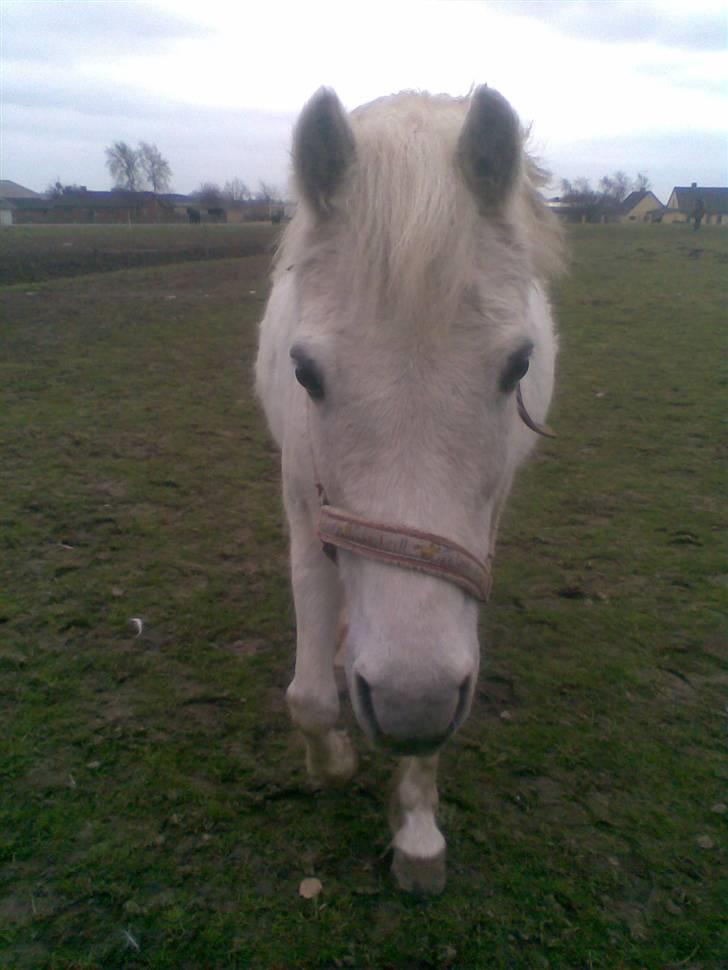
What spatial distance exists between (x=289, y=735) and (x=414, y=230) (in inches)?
84.9

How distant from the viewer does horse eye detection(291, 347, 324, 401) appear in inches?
62.5

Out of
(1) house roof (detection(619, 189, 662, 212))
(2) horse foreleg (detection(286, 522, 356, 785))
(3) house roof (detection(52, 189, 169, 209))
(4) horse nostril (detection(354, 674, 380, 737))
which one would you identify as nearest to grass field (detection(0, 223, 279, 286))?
(2) horse foreleg (detection(286, 522, 356, 785))

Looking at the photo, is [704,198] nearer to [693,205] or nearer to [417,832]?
[693,205]

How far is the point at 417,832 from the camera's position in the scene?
2326mm

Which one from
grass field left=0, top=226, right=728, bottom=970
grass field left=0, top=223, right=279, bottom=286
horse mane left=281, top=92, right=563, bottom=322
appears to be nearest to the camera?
horse mane left=281, top=92, right=563, bottom=322

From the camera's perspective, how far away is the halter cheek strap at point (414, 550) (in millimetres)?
1456

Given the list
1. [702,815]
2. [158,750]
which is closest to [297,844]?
[158,750]

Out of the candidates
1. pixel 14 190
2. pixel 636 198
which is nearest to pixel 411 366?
pixel 636 198

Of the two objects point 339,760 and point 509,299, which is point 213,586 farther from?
point 509,299

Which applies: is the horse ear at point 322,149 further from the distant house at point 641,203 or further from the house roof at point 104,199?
the distant house at point 641,203

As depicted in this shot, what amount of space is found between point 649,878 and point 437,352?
2004 mm

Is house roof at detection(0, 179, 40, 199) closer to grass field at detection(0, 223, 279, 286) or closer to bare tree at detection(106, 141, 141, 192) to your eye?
bare tree at detection(106, 141, 141, 192)

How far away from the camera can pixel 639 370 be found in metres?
8.77

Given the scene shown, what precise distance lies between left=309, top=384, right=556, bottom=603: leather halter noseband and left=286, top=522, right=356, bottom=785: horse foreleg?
84cm
